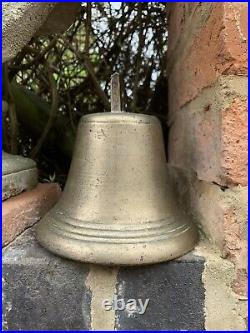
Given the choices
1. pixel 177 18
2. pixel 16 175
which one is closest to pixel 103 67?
pixel 177 18

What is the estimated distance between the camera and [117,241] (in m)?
0.57

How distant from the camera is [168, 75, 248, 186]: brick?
0.57 m

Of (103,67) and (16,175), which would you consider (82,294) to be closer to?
(16,175)

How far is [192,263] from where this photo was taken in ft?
1.96

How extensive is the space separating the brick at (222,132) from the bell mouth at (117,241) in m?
0.12

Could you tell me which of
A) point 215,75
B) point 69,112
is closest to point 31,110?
point 69,112

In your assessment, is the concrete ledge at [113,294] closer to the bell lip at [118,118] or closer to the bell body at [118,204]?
the bell body at [118,204]

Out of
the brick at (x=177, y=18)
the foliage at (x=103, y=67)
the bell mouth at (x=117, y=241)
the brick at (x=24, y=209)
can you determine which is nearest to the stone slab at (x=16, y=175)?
the brick at (x=24, y=209)

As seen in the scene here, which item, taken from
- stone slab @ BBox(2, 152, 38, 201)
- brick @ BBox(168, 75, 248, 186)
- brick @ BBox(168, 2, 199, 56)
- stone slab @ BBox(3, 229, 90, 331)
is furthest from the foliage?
stone slab @ BBox(3, 229, 90, 331)

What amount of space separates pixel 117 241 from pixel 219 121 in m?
0.25

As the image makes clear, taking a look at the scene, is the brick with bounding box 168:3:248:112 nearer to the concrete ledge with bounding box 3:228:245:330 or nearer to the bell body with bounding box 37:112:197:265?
the bell body with bounding box 37:112:197:265

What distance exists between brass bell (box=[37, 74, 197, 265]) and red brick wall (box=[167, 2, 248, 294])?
0.22ft

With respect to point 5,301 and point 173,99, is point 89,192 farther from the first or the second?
point 173,99

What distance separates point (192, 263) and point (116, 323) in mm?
164
